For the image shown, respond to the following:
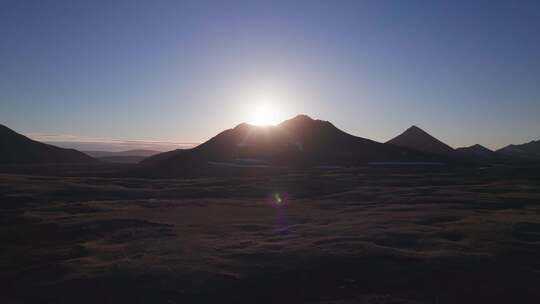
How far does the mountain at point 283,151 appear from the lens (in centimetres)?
14062

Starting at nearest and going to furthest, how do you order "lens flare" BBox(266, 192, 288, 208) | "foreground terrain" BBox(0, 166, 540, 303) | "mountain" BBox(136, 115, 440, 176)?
"foreground terrain" BBox(0, 166, 540, 303) < "lens flare" BBox(266, 192, 288, 208) < "mountain" BBox(136, 115, 440, 176)

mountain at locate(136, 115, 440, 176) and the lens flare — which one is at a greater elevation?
mountain at locate(136, 115, 440, 176)

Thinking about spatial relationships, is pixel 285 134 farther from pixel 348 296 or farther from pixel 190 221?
pixel 348 296

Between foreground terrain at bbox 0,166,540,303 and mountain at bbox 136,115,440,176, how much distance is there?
81.7 metres

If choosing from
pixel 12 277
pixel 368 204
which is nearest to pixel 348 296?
pixel 12 277

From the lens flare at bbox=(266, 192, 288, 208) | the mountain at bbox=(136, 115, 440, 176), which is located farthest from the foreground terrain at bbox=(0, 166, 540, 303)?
the mountain at bbox=(136, 115, 440, 176)

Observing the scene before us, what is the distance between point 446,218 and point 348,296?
22098mm

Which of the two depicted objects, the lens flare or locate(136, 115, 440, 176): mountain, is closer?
the lens flare

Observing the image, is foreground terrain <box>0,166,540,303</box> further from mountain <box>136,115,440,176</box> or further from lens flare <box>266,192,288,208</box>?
mountain <box>136,115,440,176</box>

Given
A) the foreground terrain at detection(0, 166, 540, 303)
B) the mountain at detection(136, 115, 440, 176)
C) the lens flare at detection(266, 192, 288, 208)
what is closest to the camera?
the foreground terrain at detection(0, 166, 540, 303)

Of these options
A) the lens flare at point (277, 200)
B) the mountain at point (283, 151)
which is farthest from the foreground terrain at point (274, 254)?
the mountain at point (283, 151)

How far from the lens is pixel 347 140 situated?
18375 cm

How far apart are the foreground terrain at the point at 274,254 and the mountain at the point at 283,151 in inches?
3216

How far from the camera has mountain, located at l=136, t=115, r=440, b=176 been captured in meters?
141
